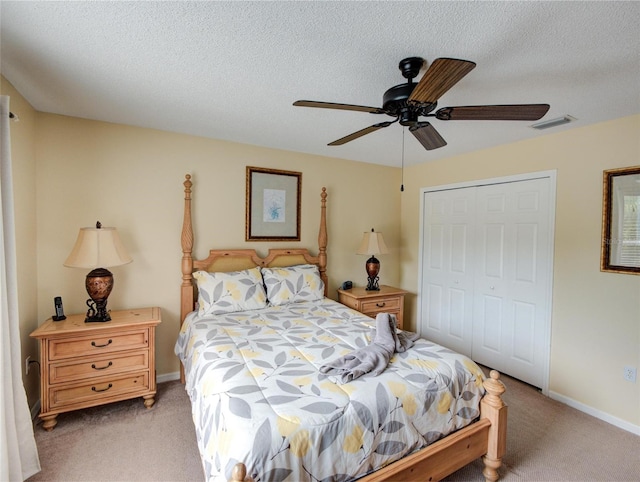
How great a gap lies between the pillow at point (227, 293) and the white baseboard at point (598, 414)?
274 centimetres

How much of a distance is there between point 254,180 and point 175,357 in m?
1.92

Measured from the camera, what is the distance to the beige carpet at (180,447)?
1.83 metres

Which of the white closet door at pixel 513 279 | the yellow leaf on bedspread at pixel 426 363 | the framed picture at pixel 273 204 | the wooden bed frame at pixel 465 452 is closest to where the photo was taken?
the wooden bed frame at pixel 465 452

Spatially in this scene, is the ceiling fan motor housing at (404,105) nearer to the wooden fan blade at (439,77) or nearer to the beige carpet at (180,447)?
the wooden fan blade at (439,77)

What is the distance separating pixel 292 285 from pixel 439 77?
230cm

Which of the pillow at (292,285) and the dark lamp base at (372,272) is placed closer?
the pillow at (292,285)

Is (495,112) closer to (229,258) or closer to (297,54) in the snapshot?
(297,54)

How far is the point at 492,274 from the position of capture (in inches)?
130

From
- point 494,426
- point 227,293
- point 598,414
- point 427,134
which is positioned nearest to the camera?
point 494,426

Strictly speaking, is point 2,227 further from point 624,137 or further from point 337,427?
point 624,137

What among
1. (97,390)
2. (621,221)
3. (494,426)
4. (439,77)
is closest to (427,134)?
(439,77)

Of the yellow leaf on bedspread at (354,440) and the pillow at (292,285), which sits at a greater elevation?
the pillow at (292,285)

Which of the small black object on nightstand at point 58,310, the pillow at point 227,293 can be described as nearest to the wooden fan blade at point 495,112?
the pillow at point 227,293

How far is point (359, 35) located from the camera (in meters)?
1.47
